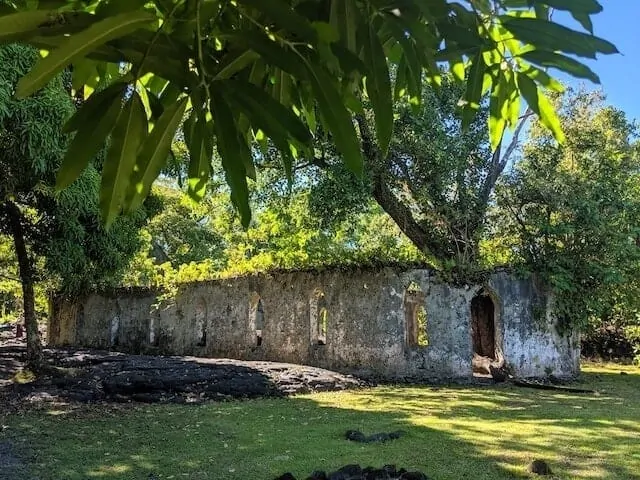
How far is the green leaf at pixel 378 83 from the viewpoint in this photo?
1158mm

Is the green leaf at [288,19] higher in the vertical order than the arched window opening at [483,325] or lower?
higher

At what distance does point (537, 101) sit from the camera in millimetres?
1399

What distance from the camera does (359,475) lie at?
3475 millimetres

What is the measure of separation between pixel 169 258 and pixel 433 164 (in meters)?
13.8

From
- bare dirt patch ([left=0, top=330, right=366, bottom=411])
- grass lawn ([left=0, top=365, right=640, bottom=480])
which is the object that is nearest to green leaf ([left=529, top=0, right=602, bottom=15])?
grass lawn ([left=0, top=365, right=640, bottom=480])

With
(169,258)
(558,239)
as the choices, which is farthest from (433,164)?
(169,258)

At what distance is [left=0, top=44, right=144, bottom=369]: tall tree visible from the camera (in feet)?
18.2

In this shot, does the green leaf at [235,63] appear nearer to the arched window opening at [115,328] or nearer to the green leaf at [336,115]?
the green leaf at [336,115]

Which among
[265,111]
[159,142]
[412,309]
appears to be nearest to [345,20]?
[265,111]

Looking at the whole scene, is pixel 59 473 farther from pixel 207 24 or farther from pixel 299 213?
pixel 299 213

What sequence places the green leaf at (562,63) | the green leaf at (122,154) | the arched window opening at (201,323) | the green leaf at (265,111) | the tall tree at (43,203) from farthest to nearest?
the arched window opening at (201,323)
the tall tree at (43,203)
the green leaf at (562,63)
the green leaf at (122,154)
the green leaf at (265,111)

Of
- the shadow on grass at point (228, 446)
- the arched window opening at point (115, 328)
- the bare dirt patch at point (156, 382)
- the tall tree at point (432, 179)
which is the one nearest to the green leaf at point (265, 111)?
the shadow on grass at point (228, 446)

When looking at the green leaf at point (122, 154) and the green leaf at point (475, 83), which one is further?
the green leaf at point (475, 83)

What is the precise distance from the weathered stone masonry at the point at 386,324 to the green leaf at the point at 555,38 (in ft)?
30.4
